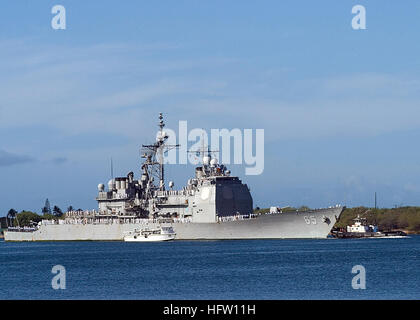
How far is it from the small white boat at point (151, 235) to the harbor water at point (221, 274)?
1888cm

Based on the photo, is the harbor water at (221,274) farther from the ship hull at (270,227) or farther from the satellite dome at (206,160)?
the satellite dome at (206,160)

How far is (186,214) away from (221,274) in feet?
147

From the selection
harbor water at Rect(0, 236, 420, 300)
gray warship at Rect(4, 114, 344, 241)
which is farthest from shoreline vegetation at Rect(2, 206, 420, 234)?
harbor water at Rect(0, 236, 420, 300)

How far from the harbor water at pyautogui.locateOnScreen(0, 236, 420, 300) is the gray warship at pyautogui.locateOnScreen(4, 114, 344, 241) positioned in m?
11.3

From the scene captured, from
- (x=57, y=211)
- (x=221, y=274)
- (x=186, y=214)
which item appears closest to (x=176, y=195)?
(x=186, y=214)

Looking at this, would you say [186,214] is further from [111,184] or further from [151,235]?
[111,184]

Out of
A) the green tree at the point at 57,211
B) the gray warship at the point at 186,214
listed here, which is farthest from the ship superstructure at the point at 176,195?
the green tree at the point at 57,211

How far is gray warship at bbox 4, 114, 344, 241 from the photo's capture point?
275ft

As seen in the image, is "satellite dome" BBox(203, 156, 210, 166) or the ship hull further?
"satellite dome" BBox(203, 156, 210, 166)

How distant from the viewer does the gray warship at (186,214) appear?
8394 cm

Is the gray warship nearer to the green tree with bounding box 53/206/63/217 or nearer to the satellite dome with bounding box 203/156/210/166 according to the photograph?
the satellite dome with bounding box 203/156/210/166
